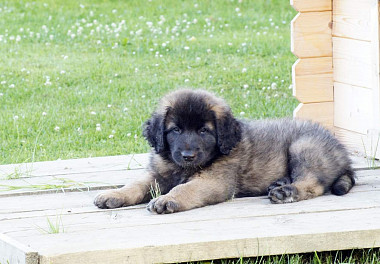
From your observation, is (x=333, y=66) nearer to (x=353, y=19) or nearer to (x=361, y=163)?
(x=353, y=19)

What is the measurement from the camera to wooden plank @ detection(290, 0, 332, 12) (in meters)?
6.20

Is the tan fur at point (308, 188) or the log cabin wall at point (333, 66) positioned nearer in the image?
the tan fur at point (308, 188)

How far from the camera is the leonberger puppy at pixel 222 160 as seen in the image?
444 cm

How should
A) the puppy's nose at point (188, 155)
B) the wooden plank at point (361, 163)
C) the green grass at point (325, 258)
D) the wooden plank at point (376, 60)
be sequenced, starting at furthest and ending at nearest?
the wooden plank at point (376, 60) < the wooden plank at point (361, 163) < the puppy's nose at point (188, 155) < the green grass at point (325, 258)

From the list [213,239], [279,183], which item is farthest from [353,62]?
[213,239]

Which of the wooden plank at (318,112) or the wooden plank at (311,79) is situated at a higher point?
the wooden plank at (311,79)

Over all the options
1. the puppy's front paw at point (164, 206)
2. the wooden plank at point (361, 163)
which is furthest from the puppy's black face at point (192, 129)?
the wooden plank at point (361, 163)

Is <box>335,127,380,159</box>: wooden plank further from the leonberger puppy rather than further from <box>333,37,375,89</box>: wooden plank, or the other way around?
the leonberger puppy

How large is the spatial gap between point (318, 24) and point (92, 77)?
141 inches

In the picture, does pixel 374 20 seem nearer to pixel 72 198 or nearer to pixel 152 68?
pixel 72 198

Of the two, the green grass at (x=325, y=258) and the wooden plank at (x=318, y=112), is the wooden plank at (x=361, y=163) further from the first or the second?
the green grass at (x=325, y=258)

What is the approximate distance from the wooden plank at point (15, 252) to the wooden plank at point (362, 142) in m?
2.68

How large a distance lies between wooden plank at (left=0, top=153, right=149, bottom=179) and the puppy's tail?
1.45 metres

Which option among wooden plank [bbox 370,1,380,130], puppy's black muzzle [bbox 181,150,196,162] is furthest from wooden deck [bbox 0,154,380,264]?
A: wooden plank [bbox 370,1,380,130]
